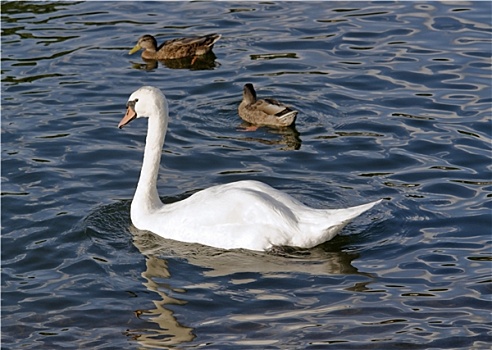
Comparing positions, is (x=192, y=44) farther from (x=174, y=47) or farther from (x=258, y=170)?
(x=258, y=170)

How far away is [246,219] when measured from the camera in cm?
1093

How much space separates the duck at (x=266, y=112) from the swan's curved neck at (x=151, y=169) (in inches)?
114

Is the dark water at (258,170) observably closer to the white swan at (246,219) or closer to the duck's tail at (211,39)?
the white swan at (246,219)

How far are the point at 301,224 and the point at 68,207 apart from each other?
2664mm

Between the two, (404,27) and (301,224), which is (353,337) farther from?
(404,27)

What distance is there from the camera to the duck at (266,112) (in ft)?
47.7

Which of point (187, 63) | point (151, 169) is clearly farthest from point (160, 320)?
point (187, 63)

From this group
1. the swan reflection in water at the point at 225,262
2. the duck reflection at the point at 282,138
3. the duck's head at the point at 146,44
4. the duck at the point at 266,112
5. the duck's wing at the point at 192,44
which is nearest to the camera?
the swan reflection in water at the point at 225,262

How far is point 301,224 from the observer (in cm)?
1084

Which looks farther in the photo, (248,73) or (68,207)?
(248,73)

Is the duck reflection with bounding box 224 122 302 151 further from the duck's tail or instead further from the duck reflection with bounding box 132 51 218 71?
the duck's tail

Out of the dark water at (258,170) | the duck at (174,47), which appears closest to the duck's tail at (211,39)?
the duck at (174,47)

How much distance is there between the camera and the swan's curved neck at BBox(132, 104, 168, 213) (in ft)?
38.4

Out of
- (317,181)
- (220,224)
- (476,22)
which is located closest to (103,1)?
(476,22)
